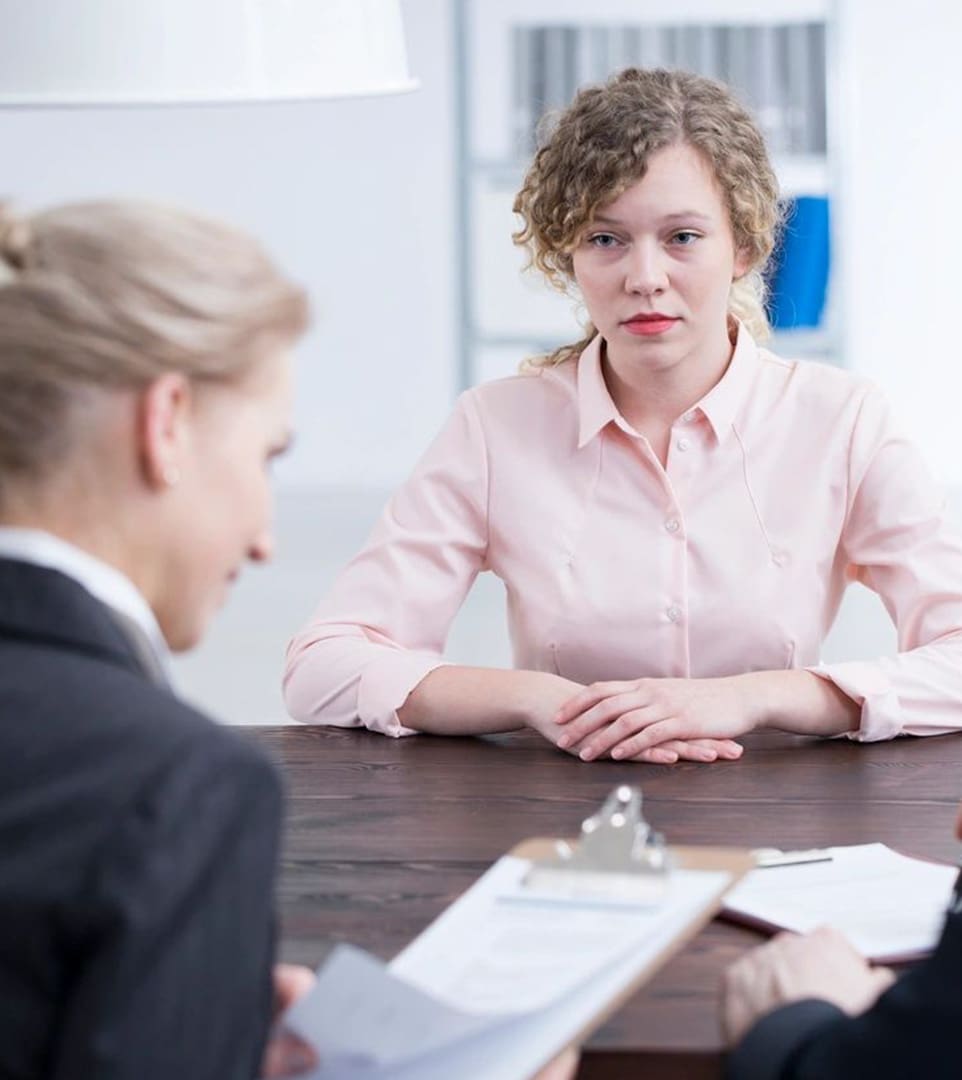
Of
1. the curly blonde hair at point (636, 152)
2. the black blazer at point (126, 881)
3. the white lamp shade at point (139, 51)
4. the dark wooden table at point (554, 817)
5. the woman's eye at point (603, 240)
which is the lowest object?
the dark wooden table at point (554, 817)

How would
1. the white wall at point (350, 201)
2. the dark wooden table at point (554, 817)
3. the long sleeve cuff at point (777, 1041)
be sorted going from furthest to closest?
the white wall at point (350, 201), the dark wooden table at point (554, 817), the long sleeve cuff at point (777, 1041)

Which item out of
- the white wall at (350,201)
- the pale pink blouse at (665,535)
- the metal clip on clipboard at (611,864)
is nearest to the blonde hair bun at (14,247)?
the metal clip on clipboard at (611,864)

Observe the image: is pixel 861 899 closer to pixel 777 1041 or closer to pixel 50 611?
pixel 777 1041

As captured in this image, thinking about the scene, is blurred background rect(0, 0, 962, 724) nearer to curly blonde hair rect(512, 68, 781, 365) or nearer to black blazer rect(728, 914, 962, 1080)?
curly blonde hair rect(512, 68, 781, 365)

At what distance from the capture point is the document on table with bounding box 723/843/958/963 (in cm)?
137

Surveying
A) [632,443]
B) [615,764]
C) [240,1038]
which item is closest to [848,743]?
[615,764]

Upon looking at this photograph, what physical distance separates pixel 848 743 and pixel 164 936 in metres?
1.23

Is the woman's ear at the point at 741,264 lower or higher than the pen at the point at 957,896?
higher

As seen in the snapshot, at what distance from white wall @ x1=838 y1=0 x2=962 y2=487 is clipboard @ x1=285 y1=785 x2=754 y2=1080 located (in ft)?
17.2

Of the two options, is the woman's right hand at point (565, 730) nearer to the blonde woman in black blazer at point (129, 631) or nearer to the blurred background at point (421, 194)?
the blonde woman in black blazer at point (129, 631)

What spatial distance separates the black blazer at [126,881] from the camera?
87 centimetres

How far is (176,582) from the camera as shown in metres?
1.05

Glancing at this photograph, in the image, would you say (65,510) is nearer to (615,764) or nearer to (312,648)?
(615,764)

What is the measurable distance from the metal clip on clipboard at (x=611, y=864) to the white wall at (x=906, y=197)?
17.2ft
